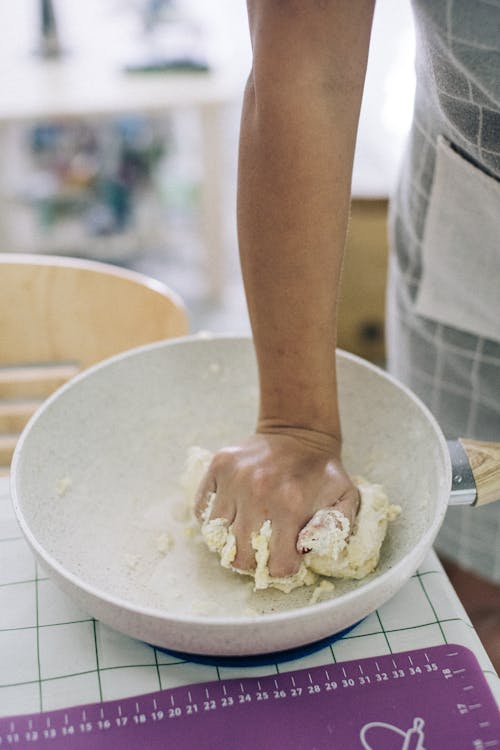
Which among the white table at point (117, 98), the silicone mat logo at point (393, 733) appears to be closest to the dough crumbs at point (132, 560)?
the silicone mat logo at point (393, 733)

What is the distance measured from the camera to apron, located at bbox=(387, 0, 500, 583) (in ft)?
1.97

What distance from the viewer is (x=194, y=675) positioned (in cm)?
54

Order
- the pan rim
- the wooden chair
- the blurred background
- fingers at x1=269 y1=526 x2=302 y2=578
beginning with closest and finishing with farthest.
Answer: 1. the pan rim
2. fingers at x1=269 y1=526 x2=302 y2=578
3. the wooden chair
4. the blurred background

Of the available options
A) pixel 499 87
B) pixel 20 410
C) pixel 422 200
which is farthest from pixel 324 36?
pixel 20 410

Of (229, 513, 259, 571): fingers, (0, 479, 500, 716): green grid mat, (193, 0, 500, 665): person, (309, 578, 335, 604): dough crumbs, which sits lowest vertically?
(0, 479, 500, 716): green grid mat

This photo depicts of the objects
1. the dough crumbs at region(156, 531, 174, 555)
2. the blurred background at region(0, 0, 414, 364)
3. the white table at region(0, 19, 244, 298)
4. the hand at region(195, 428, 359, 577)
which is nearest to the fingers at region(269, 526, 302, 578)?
the hand at region(195, 428, 359, 577)

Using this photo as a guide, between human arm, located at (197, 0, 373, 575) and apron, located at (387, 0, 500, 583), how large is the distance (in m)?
0.10

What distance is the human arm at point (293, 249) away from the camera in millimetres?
530

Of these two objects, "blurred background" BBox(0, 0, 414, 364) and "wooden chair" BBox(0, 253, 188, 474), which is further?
"blurred background" BBox(0, 0, 414, 364)

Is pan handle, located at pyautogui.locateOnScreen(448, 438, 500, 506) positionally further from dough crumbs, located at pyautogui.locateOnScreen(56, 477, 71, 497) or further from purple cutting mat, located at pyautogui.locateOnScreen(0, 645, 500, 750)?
dough crumbs, located at pyautogui.locateOnScreen(56, 477, 71, 497)

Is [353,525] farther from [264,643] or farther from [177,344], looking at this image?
[177,344]

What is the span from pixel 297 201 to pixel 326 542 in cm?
26

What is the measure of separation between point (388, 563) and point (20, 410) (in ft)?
1.74

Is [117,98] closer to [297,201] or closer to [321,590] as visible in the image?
[297,201]
